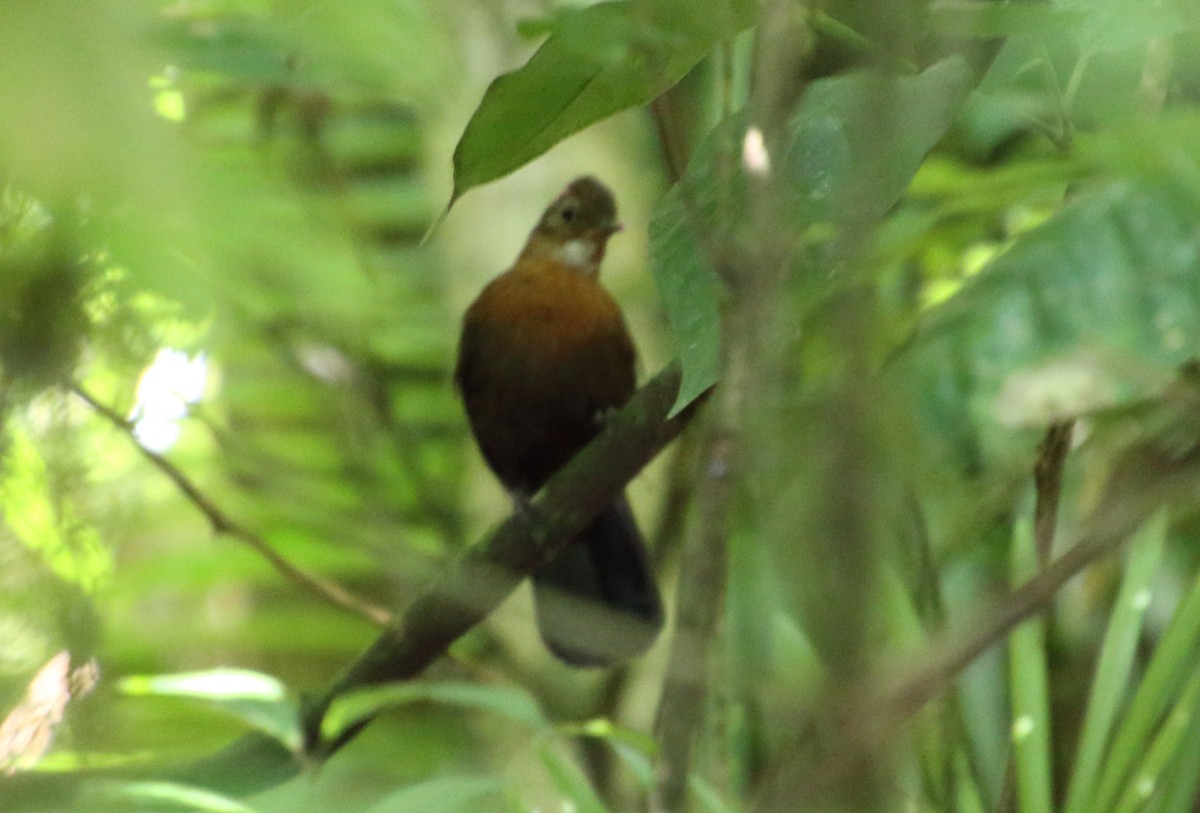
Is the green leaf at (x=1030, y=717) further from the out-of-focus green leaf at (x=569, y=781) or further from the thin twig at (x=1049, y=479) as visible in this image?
the out-of-focus green leaf at (x=569, y=781)

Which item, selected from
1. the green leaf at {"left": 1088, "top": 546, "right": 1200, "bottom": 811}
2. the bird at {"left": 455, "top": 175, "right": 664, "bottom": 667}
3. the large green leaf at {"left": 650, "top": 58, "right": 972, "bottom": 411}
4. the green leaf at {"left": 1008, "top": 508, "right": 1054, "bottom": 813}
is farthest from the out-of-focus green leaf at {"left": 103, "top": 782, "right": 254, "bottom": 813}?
the bird at {"left": 455, "top": 175, "right": 664, "bottom": 667}

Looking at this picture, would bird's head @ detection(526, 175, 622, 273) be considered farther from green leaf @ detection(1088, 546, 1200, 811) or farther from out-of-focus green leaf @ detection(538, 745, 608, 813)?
out-of-focus green leaf @ detection(538, 745, 608, 813)

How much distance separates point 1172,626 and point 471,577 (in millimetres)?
703

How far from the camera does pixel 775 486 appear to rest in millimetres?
850

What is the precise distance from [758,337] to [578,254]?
1.74 metres

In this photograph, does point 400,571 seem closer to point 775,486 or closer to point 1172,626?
point 1172,626

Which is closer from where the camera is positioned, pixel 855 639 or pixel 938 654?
pixel 855 639

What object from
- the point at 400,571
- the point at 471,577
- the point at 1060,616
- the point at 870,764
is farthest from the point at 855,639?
the point at 400,571

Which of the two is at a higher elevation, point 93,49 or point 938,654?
point 93,49

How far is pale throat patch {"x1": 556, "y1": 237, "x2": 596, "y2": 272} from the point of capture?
2234mm

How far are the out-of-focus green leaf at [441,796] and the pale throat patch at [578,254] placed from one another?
1.46 m

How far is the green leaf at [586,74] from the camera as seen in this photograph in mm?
561

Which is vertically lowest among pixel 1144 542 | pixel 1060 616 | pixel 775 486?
pixel 1060 616

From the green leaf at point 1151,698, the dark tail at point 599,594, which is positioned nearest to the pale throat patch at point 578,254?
the dark tail at point 599,594
